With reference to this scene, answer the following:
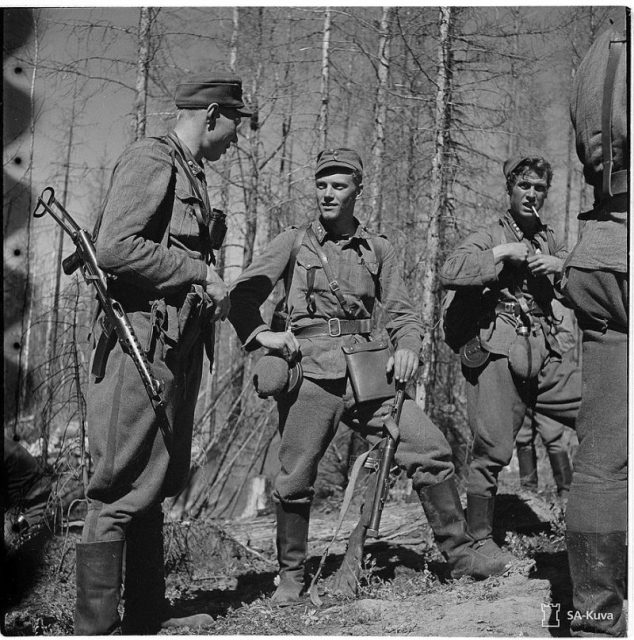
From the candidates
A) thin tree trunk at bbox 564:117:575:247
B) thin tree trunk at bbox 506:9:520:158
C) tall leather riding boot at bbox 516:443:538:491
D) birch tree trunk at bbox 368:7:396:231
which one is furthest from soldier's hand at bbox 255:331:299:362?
tall leather riding boot at bbox 516:443:538:491

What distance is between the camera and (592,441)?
2941 mm

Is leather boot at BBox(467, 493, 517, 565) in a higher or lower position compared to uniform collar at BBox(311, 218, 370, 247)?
lower

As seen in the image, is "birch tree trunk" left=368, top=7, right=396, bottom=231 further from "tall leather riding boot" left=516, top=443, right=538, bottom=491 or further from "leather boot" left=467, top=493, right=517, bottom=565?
"leather boot" left=467, top=493, right=517, bottom=565

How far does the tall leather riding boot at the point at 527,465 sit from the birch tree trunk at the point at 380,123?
2.50m

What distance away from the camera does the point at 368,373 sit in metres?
4.13

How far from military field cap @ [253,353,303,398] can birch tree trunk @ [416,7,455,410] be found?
6.81 feet

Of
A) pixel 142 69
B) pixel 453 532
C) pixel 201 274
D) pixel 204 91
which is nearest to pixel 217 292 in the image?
pixel 201 274

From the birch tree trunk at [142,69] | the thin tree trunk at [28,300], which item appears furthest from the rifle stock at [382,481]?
the birch tree trunk at [142,69]

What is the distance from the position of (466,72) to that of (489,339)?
2.51m

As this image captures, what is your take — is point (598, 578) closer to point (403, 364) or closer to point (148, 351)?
point (403, 364)

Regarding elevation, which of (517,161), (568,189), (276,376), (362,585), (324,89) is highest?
(324,89)

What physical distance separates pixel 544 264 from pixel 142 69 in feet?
10.7

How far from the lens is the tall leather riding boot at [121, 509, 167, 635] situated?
3.62 meters

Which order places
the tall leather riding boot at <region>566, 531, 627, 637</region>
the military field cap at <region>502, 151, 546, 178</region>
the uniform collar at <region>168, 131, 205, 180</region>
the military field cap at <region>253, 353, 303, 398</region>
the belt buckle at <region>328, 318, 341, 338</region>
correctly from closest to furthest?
the tall leather riding boot at <region>566, 531, 627, 637</region> → the uniform collar at <region>168, 131, 205, 180</region> → the military field cap at <region>253, 353, 303, 398</region> → the belt buckle at <region>328, 318, 341, 338</region> → the military field cap at <region>502, 151, 546, 178</region>
